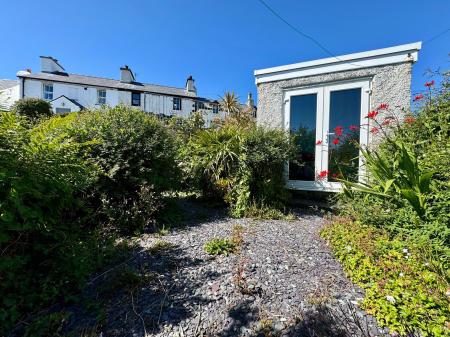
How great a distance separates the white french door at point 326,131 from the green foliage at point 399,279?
2476 millimetres

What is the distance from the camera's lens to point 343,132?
532cm

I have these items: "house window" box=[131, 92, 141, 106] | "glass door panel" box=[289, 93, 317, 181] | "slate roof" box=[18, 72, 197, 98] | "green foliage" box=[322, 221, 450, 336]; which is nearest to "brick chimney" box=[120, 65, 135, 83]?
"slate roof" box=[18, 72, 197, 98]

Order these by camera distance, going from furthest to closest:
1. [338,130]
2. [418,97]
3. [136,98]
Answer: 1. [136,98]
2. [338,130]
3. [418,97]

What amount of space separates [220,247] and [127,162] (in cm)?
222

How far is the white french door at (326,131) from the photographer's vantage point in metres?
5.22

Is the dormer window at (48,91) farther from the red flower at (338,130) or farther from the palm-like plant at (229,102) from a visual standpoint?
the red flower at (338,130)

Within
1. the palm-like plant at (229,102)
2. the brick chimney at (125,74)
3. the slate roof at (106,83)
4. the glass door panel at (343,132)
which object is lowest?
the glass door panel at (343,132)

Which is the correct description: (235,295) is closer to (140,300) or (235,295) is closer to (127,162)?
(140,300)

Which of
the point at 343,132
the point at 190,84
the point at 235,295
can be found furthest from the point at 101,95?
the point at 235,295

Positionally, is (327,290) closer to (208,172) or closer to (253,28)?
(208,172)

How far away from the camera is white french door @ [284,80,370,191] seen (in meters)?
5.22

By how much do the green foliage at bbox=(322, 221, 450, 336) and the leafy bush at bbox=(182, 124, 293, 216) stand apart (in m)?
2.19

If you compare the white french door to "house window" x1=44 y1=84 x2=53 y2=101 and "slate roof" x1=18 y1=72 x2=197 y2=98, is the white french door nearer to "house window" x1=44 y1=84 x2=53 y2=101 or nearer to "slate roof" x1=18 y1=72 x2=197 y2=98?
"slate roof" x1=18 y1=72 x2=197 y2=98

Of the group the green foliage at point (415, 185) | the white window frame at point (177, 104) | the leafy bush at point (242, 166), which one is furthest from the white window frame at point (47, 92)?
the green foliage at point (415, 185)
